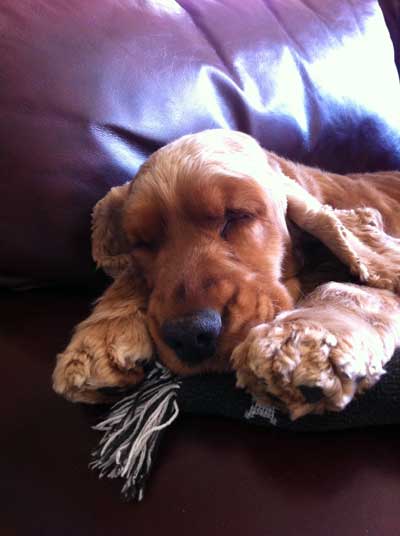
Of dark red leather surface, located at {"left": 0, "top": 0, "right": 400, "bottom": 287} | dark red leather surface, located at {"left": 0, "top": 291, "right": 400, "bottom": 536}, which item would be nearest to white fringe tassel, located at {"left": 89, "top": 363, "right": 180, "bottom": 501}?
dark red leather surface, located at {"left": 0, "top": 291, "right": 400, "bottom": 536}

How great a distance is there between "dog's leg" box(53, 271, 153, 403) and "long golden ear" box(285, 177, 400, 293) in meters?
0.51

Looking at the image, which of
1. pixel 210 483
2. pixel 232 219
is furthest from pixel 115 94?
pixel 210 483

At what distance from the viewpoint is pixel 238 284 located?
1.19 m

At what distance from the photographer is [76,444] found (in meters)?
1.06

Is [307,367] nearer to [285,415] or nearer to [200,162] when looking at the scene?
[285,415]

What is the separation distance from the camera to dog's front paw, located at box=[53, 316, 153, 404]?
45.4 inches

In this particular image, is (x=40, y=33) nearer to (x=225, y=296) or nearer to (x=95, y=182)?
(x=95, y=182)

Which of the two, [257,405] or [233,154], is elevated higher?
[233,154]

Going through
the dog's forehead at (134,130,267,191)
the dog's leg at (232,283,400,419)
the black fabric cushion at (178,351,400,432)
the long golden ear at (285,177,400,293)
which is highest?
the dog's forehead at (134,130,267,191)

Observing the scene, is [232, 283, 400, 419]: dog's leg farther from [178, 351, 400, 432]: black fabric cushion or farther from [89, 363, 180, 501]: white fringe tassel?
[89, 363, 180, 501]: white fringe tassel

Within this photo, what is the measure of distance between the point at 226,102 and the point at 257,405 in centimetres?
116

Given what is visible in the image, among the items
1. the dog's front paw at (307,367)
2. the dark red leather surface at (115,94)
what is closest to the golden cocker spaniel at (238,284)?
the dog's front paw at (307,367)

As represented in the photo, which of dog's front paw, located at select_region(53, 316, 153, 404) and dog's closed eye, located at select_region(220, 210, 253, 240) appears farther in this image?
dog's closed eye, located at select_region(220, 210, 253, 240)

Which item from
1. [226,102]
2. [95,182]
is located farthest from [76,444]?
[226,102]
